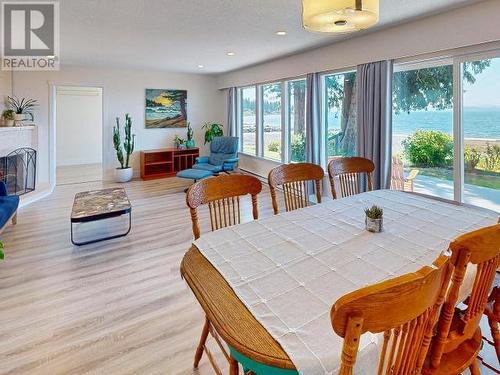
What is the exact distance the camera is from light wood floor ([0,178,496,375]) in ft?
6.17

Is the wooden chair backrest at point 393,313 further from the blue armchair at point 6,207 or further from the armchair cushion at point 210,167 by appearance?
the armchair cushion at point 210,167

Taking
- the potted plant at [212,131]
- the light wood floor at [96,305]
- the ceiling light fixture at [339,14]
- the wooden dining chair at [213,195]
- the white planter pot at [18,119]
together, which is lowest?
the light wood floor at [96,305]

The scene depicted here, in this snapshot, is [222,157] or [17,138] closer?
[17,138]

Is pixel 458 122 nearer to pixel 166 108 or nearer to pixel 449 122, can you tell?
pixel 449 122

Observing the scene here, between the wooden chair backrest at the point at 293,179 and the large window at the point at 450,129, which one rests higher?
the large window at the point at 450,129

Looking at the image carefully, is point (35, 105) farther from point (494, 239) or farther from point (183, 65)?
point (494, 239)

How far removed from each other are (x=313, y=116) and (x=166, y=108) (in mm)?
4180

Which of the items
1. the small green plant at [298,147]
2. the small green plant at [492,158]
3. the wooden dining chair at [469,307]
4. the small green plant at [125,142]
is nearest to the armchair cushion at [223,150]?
the small green plant at [298,147]

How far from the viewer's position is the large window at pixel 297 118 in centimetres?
584

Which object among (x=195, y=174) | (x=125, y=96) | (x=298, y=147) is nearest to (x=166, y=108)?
(x=125, y=96)

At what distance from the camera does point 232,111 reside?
7930 mm

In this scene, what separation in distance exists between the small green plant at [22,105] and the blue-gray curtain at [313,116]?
5207 millimetres

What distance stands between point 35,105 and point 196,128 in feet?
11.4

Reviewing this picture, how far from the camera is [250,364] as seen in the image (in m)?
0.92
